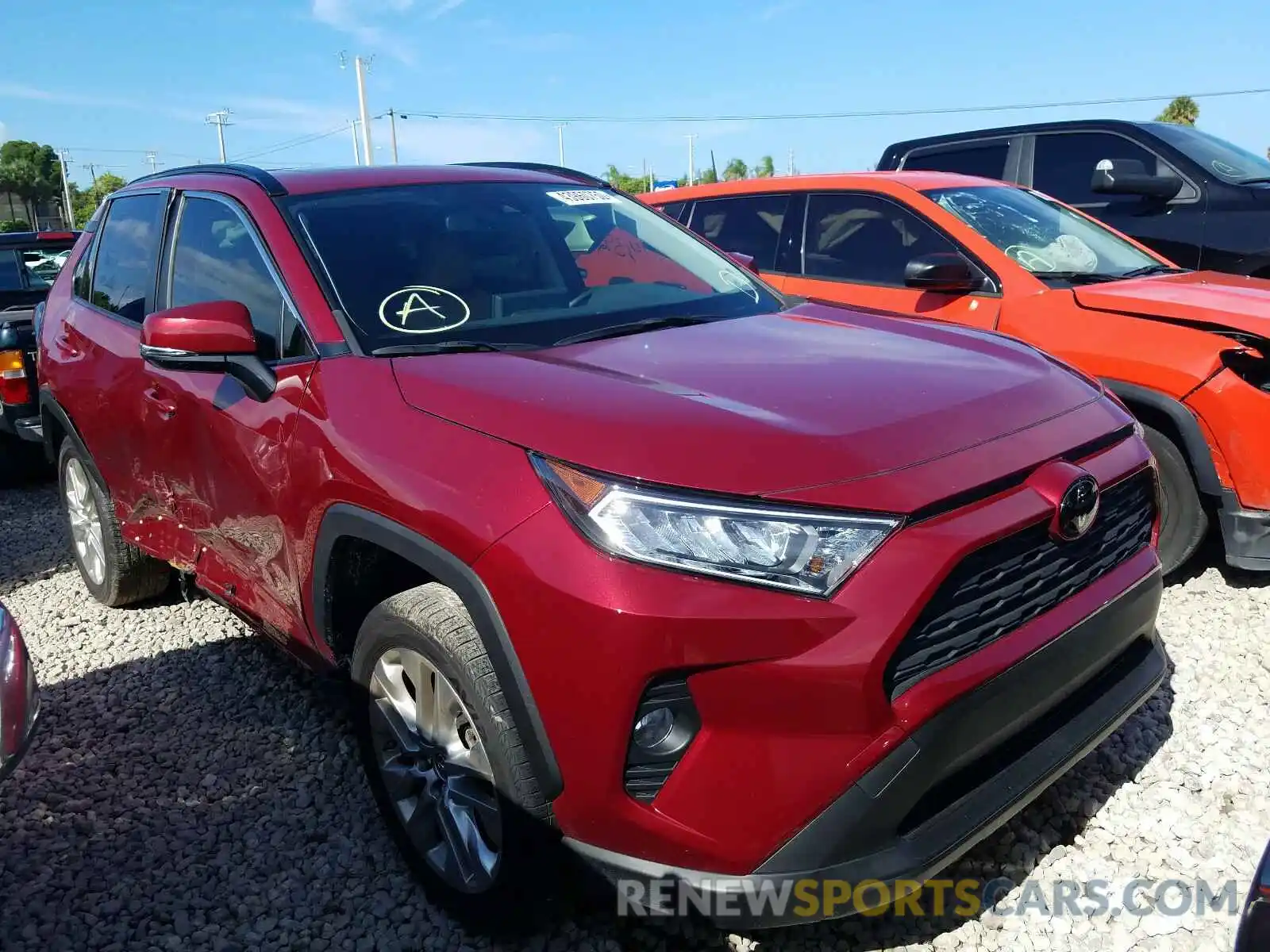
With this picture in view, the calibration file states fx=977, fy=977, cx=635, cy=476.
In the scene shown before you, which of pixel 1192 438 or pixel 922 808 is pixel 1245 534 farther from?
pixel 922 808

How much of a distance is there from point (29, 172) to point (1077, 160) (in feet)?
284

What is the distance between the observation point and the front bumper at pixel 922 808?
68.3 inches

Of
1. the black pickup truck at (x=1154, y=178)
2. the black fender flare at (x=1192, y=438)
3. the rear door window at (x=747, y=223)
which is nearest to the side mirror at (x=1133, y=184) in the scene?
the black pickup truck at (x=1154, y=178)

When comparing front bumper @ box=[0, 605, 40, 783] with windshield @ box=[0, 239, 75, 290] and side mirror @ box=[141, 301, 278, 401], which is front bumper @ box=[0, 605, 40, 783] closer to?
side mirror @ box=[141, 301, 278, 401]

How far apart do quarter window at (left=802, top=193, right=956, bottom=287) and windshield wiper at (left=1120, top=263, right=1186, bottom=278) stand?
0.83 metres

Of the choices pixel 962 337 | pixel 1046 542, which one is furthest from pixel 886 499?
pixel 962 337

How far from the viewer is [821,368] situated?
227 cm

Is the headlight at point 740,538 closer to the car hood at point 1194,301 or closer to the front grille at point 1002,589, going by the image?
the front grille at point 1002,589

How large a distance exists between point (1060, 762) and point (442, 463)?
1.43m

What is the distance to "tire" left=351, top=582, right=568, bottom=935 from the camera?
6.31ft

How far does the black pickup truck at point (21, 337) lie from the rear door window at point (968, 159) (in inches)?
227

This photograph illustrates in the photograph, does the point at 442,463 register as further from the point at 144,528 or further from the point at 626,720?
the point at 144,528

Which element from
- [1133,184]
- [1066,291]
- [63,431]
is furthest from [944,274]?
[63,431]

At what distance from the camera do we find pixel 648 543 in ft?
5.75
